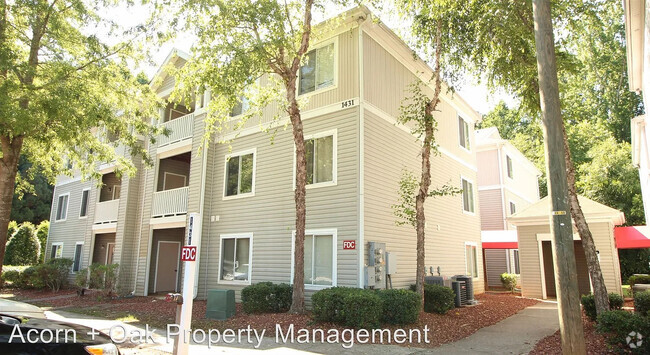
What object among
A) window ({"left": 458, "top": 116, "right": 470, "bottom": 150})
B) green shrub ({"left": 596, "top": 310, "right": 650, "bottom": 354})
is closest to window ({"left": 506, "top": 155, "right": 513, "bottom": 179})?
window ({"left": 458, "top": 116, "right": 470, "bottom": 150})

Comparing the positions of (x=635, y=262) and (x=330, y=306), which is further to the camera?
(x=635, y=262)

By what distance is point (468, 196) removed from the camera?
65.5 feet

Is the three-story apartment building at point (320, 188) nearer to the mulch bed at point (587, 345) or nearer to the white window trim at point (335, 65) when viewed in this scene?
the white window trim at point (335, 65)

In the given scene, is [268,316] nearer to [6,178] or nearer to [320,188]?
[320,188]

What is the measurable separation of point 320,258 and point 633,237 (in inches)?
591

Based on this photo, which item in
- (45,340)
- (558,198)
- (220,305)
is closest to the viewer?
(45,340)

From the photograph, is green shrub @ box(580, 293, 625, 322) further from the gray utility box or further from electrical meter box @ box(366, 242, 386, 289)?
the gray utility box

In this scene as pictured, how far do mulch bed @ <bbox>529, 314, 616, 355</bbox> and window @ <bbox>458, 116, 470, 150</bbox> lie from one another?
37.6ft

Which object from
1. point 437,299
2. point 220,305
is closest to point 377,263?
point 437,299

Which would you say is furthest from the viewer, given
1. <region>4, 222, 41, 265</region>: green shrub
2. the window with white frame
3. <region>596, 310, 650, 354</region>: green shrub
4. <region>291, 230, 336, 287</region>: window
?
the window with white frame

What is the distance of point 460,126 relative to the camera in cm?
1983

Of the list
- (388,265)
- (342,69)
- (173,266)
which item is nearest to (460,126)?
(342,69)

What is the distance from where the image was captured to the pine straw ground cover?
9.84 m

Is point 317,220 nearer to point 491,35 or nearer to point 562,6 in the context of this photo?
point 491,35
